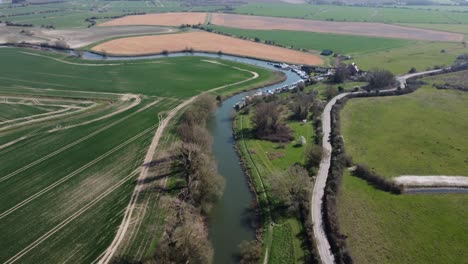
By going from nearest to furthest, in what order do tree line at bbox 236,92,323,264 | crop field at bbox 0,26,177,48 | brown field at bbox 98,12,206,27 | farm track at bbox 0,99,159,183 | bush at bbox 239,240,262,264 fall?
bush at bbox 239,240,262,264, tree line at bbox 236,92,323,264, farm track at bbox 0,99,159,183, crop field at bbox 0,26,177,48, brown field at bbox 98,12,206,27

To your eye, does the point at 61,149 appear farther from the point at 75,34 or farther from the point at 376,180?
the point at 75,34

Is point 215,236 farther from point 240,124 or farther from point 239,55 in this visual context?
point 239,55

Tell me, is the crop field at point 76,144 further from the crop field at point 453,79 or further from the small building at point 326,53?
Answer: the crop field at point 453,79

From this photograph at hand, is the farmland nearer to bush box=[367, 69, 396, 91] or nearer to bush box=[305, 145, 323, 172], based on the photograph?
bush box=[305, 145, 323, 172]

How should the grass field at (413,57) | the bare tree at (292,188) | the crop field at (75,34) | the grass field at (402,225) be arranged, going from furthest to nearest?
1. the crop field at (75,34)
2. the grass field at (413,57)
3. the bare tree at (292,188)
4. the grass field at (402,225)

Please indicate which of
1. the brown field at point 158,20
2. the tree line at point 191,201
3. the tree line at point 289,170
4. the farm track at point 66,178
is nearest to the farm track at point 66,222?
the farm track at point 66,178

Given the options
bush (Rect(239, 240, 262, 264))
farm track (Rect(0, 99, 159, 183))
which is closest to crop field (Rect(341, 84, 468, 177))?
bush (Rect(239, 240, 262, 264))
